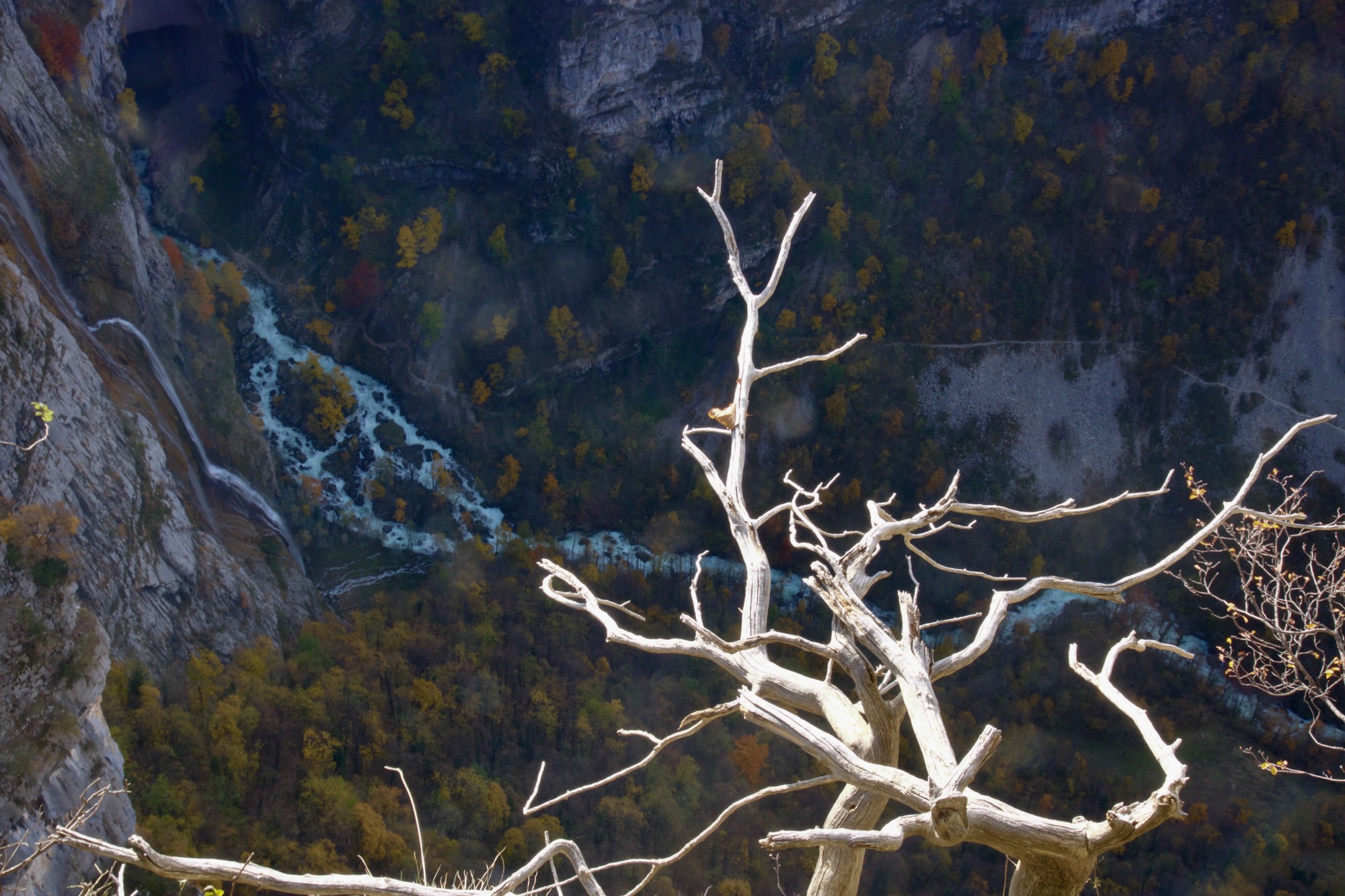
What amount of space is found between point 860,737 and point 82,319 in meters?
30.8

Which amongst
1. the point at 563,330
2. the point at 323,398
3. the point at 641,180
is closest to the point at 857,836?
the point at 323,398

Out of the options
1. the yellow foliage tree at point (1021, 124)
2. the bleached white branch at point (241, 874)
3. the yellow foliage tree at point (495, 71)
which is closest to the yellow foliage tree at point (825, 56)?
the yellow foliage tree at point (1021, 124)

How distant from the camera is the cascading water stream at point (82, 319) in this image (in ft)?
89.4

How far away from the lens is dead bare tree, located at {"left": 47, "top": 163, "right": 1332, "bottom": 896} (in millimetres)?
5129

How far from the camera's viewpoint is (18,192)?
1095 inches

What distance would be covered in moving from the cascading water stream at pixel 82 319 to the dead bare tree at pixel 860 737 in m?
27.5

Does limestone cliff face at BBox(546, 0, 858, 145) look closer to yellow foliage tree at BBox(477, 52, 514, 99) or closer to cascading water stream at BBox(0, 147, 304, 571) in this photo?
yellow foliage tree at BBox(477, 52, 514, 99)

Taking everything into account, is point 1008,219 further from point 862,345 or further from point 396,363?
point 396,363

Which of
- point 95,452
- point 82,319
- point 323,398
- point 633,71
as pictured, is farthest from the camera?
point 633,71

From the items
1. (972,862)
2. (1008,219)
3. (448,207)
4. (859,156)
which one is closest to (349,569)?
(448,207)

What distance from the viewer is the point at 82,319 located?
29.1 meters

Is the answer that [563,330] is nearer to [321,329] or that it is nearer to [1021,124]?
[321,329]

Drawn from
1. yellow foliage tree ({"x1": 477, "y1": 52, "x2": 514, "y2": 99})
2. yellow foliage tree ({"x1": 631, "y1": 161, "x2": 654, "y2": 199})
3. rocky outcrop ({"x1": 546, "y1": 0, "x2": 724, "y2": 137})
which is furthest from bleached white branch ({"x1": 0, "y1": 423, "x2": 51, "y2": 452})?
rocky outcrop ({"x1": 546, "y1": 0, "x2": 724, "y2": 137})

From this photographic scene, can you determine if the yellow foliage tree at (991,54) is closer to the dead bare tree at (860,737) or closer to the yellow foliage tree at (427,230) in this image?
the yellow foliage tree at (427,230)
